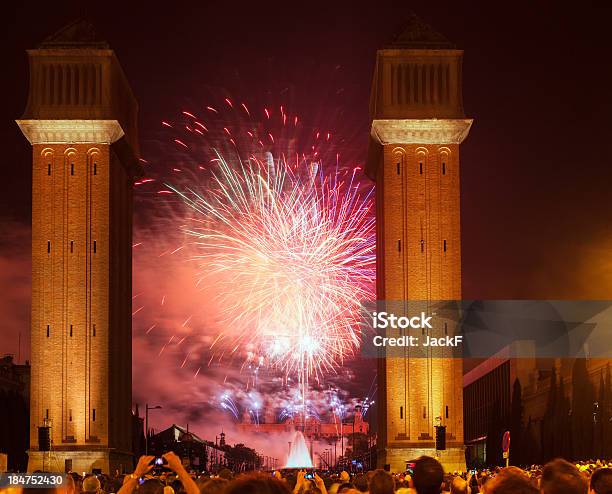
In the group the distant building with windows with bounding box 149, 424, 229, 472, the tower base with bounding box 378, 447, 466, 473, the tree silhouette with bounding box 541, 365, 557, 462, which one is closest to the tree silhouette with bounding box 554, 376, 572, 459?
the tree silhouette with bounding box 541, 365, 557, 462

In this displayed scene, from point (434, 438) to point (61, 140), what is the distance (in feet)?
79.2

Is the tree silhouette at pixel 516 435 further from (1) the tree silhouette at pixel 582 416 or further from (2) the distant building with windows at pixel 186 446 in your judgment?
(2) the distant building with windows at pixel 186 446

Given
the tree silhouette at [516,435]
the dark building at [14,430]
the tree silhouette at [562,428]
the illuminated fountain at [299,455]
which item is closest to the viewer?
the tree silhouette at [562,428]

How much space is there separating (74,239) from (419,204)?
17709 mm

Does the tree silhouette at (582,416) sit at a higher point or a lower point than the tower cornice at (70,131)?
lower

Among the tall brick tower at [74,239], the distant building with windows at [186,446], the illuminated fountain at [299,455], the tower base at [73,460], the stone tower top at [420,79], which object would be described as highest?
the stone tower top at [420,79]

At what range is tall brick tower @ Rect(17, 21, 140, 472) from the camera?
56.4 metres

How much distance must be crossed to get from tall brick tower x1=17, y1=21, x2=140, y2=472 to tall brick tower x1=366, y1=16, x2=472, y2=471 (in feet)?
46.0

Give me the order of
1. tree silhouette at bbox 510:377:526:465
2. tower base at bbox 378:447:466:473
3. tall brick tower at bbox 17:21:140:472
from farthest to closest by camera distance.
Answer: tree silhouette at bbox 510:377:526:465, tall brick tower at bbox 17:21:140:472, tower base at bbox 378:447:466:473

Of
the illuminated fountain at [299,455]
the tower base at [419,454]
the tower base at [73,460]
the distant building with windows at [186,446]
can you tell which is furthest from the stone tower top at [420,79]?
the distant building with windows at [186,446]

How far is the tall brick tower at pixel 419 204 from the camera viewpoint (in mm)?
56688

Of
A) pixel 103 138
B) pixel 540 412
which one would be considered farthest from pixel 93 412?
pixel 540 412

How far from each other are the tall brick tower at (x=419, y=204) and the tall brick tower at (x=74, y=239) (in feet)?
46.0

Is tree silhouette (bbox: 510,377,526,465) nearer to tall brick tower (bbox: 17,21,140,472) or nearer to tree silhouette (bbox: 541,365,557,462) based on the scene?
tree silhouette (bbox: 541,365,557,462)
